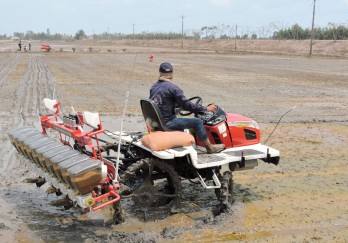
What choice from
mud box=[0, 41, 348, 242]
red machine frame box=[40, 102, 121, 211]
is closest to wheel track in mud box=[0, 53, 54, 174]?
mud box=[0, 41, 348, 242]

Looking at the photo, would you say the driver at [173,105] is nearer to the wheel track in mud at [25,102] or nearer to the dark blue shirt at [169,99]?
the dark blue shirt at [169,99]

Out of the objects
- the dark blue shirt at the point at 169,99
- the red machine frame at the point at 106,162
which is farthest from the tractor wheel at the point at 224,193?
Result: the red machine frame at the point at 106,162

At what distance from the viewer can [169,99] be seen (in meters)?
6.15

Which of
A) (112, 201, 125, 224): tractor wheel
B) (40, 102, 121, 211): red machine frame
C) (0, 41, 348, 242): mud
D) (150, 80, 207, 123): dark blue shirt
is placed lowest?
(0, 41, 348, 242): mud

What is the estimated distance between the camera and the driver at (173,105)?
20.0 feet

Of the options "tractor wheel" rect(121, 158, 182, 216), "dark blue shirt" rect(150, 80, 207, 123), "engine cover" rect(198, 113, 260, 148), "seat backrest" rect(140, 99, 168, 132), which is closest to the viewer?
"tractor wheel" rect(121, 158, 182, 216)

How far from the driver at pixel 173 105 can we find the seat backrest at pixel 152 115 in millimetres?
121

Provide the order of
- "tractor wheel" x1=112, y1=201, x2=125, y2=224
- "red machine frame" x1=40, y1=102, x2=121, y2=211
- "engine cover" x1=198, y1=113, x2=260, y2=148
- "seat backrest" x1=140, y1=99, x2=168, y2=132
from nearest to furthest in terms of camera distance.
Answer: "red machine frame" x1=40, y1=102, x2=121, y2=211 → "tractor wheel" x1=112, y1=201, x2=125, y2=224 → "seat backrest" x1=140, y1=99, x2=168, y2=132 → "engine cover" x1=198, y1=113, x2=260, y2=148

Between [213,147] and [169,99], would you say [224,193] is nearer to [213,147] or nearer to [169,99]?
[213,147]

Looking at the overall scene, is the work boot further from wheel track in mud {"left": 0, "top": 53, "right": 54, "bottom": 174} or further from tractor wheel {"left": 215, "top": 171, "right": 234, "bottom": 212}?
wheel track in mud {"left": 0, "top": 53, "right": 54, "bottom": 174}

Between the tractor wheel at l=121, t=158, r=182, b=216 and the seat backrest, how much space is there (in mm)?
544

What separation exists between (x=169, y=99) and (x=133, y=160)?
3.03ft

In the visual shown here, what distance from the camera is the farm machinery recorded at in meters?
5.02

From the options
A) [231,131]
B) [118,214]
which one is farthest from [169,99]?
[118,214]
